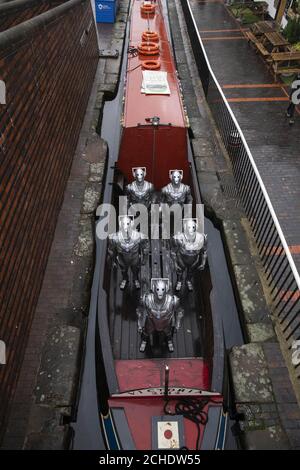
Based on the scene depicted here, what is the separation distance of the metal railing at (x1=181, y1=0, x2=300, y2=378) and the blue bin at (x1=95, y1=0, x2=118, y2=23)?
805 centimetres

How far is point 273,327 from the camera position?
5082mm

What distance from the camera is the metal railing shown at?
5.05 metres

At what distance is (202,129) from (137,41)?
3304 millimetres

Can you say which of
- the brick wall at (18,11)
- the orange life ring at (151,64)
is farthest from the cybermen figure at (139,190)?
the orange life ring at (151,64)

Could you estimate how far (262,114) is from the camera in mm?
9625

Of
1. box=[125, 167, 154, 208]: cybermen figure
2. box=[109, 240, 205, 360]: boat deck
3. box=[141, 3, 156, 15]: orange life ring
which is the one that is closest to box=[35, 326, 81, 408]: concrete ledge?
box=[109, 240, 205, 360]: boat deck

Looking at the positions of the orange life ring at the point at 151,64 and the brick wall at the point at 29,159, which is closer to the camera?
the brick wall at the point at 29,159

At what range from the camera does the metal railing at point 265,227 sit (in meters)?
5.05

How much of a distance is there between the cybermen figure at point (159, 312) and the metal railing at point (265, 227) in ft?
5.28

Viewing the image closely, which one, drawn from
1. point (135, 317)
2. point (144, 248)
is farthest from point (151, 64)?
point (135, 317)

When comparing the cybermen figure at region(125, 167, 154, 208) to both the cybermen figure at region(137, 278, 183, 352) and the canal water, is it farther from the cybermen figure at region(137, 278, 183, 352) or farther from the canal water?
the cybermen figure at region(137, 278, 183, 352)

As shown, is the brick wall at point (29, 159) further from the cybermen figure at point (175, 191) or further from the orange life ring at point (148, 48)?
the cybermen figure at point (175, 191)

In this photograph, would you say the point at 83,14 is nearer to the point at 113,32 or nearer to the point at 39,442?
the point at 113,32
